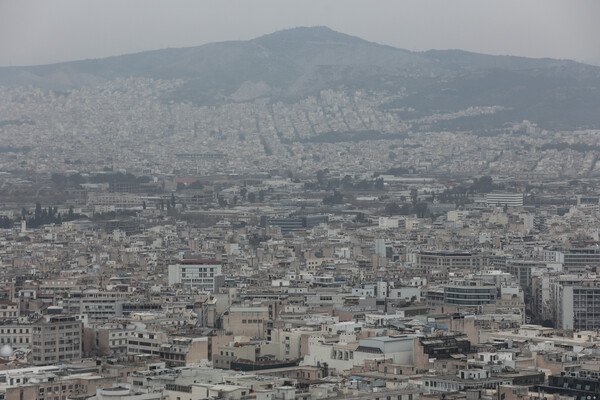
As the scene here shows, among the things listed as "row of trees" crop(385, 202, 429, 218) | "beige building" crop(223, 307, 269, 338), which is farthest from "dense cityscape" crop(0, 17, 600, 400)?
"row of trees" crop(385, 202, 429, 218)

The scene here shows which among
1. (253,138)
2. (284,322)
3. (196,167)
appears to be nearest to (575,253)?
(284,322)

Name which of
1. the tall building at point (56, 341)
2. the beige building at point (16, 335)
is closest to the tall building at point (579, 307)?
the tall building at point (56, 341)

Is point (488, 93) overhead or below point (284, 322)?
overhead

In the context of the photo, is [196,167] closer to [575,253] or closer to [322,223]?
[322,223]

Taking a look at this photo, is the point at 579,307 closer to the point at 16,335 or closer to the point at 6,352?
the point at 16,335

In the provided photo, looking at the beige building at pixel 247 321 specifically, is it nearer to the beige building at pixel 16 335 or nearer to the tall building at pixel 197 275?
the beige building at pixel 16 335

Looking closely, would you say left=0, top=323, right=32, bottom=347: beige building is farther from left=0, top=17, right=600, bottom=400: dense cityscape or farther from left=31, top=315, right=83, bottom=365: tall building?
left=31, top=315, right=83, bottom=365: tall building

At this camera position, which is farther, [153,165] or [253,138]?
[253,138]
